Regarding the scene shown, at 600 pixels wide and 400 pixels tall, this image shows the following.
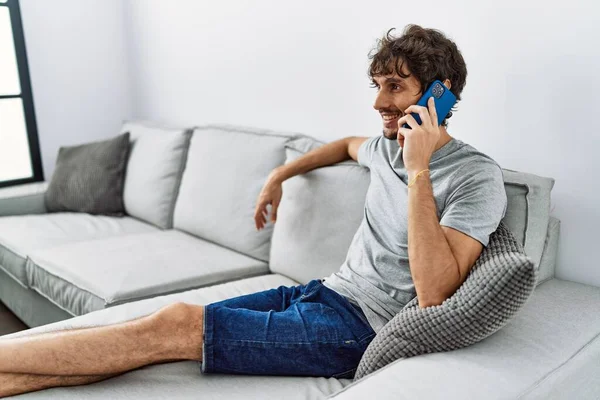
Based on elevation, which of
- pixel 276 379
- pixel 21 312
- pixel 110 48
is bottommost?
pixel 21 312

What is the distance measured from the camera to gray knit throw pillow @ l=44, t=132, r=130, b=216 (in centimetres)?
315

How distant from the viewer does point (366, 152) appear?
1.95 m

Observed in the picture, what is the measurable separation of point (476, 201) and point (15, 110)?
3.08 meters

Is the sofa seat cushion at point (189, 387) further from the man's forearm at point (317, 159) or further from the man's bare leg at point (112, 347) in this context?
the man's forearm at point (317, 159)

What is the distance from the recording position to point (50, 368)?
142 centimetres

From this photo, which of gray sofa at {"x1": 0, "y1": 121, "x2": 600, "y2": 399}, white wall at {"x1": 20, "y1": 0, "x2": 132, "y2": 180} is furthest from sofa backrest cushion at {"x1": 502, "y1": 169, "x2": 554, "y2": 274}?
white wall at {"x1": 20, "y1": 0, "x2": 132, "y2": 180}

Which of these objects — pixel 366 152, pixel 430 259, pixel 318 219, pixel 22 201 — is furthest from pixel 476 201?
pixel 22 201

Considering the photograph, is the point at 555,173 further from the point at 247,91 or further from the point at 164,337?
the point at 247,91

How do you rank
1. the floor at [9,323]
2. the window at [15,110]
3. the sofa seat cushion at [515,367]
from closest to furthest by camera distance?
the sofa seat cushion at [515,367]
the floor at [9,323]
the window at [15,110]

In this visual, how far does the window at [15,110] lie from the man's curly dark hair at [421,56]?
8.74ft

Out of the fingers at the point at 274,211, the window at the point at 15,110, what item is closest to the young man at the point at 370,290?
the fingers at the point at 274,211

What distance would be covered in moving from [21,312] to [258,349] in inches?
66.3

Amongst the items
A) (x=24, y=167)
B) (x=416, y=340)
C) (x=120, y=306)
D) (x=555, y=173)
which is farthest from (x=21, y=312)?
(x=555, y=173)

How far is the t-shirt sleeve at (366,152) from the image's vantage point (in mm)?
1912
